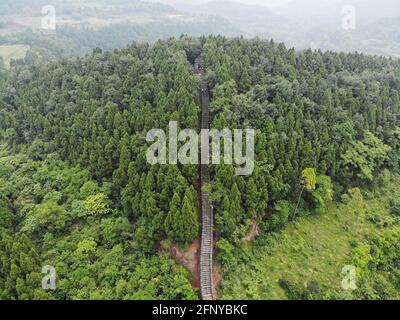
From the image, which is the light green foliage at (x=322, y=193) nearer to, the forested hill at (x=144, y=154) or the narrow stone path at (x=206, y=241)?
the forested hill at (x=144, y=154)

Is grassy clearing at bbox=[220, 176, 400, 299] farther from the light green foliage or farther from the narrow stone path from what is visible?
the narrow stone path

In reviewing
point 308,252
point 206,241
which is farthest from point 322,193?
point 206,241

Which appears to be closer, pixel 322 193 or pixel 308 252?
pixel 308 252

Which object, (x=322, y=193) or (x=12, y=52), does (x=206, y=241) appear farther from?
(x=12, y=52)

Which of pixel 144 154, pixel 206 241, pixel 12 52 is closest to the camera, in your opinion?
pixel 206 241

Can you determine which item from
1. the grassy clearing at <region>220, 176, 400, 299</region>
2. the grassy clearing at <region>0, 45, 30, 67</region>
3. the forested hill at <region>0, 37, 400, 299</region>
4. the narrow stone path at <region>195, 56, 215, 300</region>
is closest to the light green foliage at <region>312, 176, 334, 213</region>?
the forested hill at <region>0, 37, 400, 299</region>
